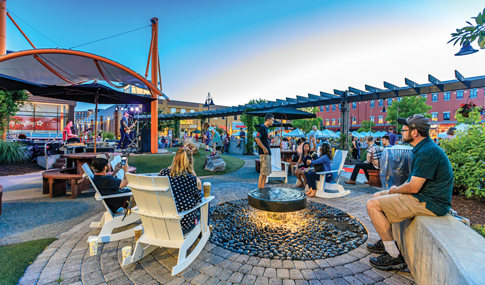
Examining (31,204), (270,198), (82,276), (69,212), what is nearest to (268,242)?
(270,198)

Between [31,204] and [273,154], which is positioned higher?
[273,154]

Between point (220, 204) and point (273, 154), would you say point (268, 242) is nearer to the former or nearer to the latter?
point (220, 204)

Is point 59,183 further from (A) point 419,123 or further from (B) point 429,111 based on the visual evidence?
(B) point 429,111

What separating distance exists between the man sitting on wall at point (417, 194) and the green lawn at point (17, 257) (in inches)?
147

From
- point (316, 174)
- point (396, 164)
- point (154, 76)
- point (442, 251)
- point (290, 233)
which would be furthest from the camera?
point (154, 76)

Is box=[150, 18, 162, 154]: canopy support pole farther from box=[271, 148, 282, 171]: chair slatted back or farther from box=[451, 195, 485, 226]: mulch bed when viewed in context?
box=[451, 195, 485, 226]: mulch bed

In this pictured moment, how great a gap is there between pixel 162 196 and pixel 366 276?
87.4 inches

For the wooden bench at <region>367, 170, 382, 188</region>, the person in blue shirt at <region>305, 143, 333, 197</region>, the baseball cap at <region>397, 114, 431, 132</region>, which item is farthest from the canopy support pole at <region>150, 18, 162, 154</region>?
the baseball cap at <region>397, 114, 431, 132</region>

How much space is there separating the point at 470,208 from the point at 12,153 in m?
14.5

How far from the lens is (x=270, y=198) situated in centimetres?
340

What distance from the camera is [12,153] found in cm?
875

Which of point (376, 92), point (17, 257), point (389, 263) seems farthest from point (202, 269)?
point (376, 92)

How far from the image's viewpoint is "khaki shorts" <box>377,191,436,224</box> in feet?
6.89

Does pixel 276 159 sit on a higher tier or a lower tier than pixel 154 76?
lower
